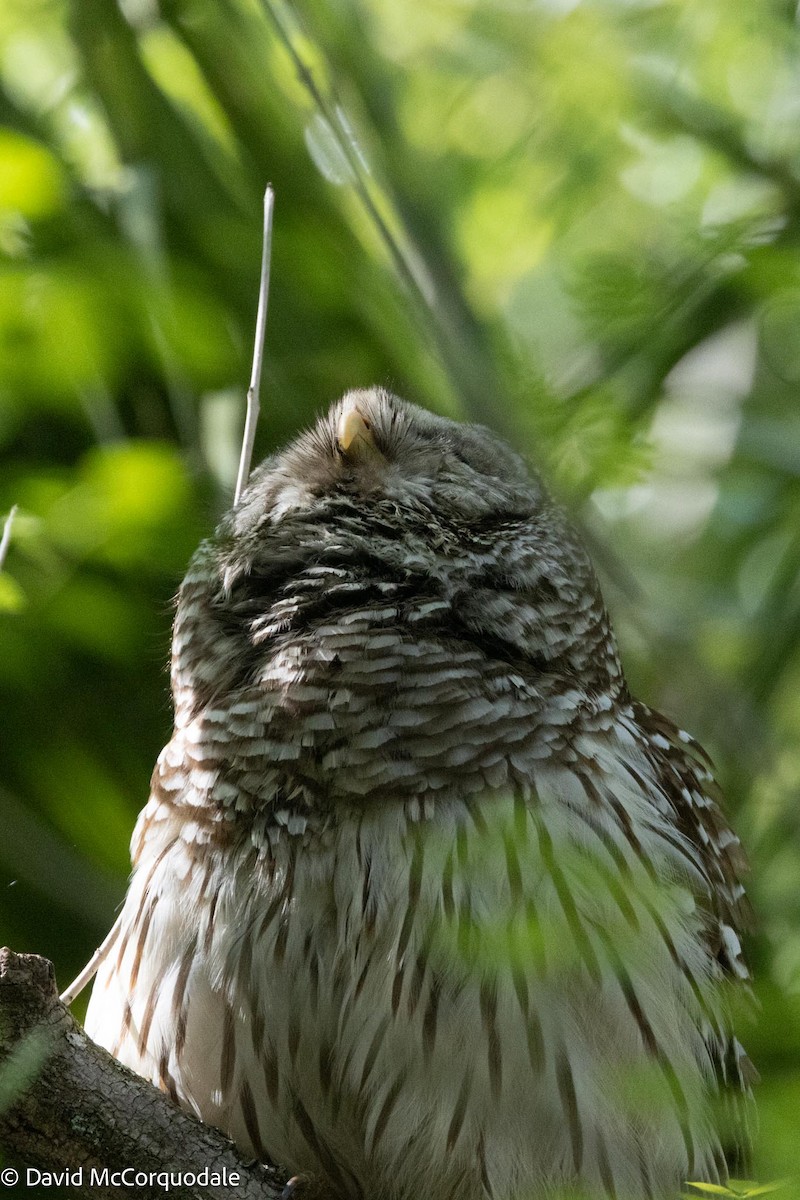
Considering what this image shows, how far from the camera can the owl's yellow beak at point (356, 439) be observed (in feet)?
9.98

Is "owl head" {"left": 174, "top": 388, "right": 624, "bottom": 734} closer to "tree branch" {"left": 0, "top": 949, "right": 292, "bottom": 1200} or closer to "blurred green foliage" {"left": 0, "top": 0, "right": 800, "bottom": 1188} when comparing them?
"blurred green foliage" {"left": 0, "top": 0, "right": 800, "bottom": 1188}

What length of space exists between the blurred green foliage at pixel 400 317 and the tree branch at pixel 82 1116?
0.71 metres

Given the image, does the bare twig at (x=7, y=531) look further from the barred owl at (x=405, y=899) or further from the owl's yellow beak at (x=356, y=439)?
the owl's yellow beak at (x=356, y=439)

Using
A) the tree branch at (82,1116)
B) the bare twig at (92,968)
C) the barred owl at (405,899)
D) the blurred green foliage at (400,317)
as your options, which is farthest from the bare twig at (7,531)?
the bare twig at (92,968)

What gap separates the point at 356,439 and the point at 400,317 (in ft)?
0.94

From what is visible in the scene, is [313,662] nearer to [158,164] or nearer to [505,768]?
[505,768]

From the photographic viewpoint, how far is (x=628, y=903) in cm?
261

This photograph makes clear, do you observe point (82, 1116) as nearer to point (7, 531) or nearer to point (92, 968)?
point (92, 968)

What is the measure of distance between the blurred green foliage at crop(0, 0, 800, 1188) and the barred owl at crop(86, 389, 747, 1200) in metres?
0.24

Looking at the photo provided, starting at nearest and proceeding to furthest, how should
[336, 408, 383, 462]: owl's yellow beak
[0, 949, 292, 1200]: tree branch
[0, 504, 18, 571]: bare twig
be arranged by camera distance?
[0, 949, 292, 1200]: tree branch
[0, 504, 18, 571]: bare twig
[336, 408, 383, 462]: owl's yellow beak

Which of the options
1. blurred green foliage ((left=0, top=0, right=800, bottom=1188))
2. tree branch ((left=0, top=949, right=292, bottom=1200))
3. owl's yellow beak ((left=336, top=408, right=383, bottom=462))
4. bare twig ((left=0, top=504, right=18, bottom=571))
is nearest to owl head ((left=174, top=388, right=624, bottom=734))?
owl's yellow beak ((left=336, top=408, right=383, bottom=462))

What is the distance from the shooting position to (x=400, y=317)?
114 inches

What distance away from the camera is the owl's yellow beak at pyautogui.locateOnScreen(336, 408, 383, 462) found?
304 cm

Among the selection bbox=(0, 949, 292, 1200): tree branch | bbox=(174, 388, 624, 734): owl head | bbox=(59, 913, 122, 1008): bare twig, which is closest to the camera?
bbox=(0, 949, 292, 1200): tree branch
